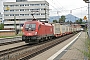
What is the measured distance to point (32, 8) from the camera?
119 m

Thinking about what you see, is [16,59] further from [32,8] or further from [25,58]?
[32,8]

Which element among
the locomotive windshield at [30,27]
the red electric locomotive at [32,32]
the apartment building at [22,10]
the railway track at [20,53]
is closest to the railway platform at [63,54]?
the railway track at [20,53]

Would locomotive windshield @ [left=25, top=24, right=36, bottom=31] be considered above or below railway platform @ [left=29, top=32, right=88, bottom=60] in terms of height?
above

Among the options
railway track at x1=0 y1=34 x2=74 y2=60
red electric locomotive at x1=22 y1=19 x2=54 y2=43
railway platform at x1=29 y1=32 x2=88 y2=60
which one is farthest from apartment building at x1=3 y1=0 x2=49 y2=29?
railway track at x1=0 y1=34 x2=74 y2=60

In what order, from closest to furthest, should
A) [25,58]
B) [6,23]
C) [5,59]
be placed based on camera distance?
[5,59]
[25,58]
[6,23]

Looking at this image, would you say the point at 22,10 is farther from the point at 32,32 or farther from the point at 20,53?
the point at 20,53

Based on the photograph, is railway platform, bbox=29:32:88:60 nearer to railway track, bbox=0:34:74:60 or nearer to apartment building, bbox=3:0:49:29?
railway track, bbox=0:34:74:60

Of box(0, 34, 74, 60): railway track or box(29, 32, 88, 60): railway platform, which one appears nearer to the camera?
box(0, 34, 74, 60): railway track

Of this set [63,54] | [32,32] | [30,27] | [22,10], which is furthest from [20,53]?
[22,10]

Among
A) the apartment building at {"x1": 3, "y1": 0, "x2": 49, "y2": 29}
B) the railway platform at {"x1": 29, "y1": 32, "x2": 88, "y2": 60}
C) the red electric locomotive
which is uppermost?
the apartment building at {"x1": 3, "y1": 0, "x2": 49, "y2": 29}

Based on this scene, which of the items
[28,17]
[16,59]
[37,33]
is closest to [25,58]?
[16,59]

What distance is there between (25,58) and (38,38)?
41.1ft

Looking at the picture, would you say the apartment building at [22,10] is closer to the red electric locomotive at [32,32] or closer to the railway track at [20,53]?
the red electric locomotive at [32,32]

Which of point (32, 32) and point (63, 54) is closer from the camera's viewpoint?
point (63, 54)
